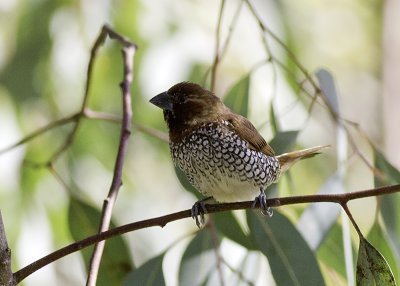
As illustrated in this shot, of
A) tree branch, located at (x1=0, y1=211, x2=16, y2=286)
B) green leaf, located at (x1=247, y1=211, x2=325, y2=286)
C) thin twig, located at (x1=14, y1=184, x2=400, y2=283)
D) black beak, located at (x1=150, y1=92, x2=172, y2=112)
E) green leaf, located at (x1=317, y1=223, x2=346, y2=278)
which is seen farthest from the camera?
green leaf, located at (x1=317, y1=223, x2=346, y2=278)

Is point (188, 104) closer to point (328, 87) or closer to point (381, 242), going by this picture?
point (328, 87)

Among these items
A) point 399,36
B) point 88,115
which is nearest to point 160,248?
point 88,115

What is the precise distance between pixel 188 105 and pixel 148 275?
2.17 ft

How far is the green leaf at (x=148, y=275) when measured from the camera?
276cm

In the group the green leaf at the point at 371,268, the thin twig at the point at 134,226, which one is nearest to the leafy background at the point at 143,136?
the green leaf at the point at 371,268

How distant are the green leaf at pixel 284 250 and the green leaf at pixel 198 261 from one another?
0.77 feet

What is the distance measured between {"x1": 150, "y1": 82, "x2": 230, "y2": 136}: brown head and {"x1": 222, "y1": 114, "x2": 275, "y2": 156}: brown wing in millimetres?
71

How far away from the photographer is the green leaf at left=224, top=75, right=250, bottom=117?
11.0ft

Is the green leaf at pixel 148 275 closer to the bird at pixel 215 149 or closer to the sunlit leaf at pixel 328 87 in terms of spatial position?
the bird at pixel 215 149

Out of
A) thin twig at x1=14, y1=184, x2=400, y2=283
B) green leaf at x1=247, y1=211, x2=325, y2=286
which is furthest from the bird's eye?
thin twig at x1=14, y1=184, x2=400, y2=283

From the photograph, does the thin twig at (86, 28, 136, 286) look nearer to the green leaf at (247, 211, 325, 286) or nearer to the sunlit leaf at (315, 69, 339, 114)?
the green leaf at (247, 211, 325, 286)

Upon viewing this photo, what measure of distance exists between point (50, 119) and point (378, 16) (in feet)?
11.6

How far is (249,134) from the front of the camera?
117 inches

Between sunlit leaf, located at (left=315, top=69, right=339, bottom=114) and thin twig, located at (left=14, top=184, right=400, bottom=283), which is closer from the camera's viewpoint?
thin twig, located at (left=14, top=184, right=400, bottom=283)
